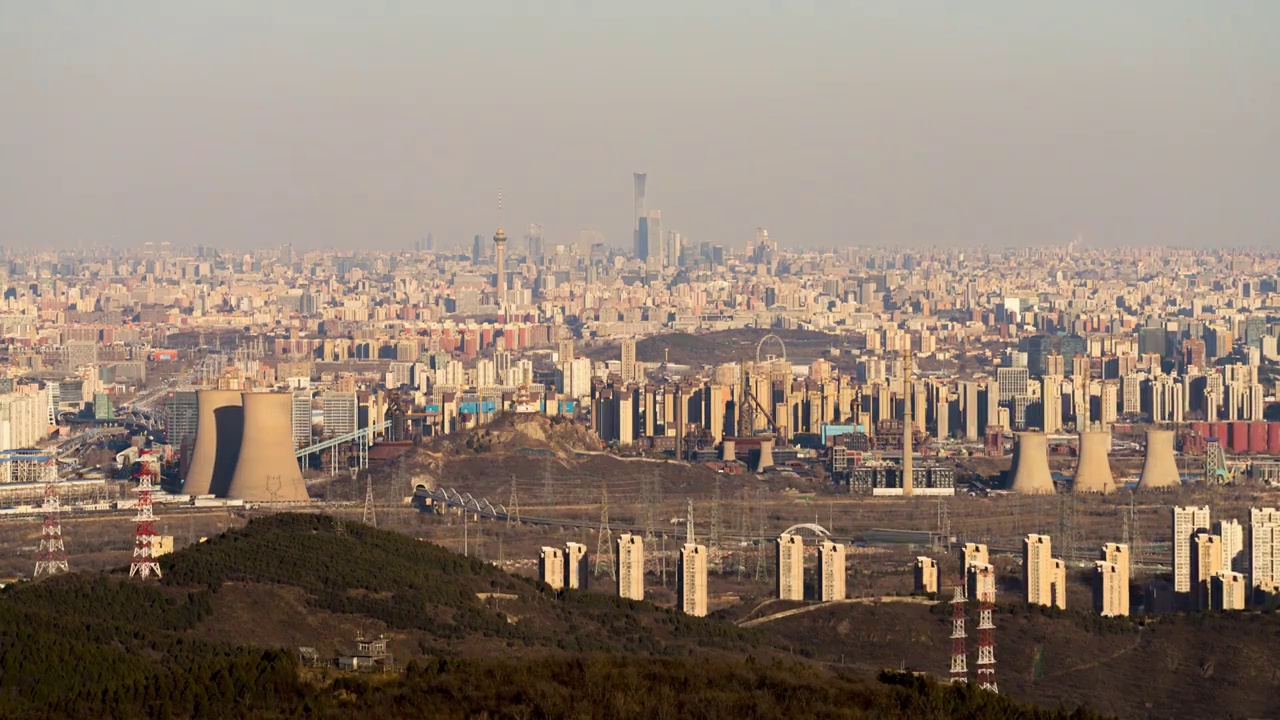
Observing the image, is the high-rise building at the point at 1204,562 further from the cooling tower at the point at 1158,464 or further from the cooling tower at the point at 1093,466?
the cooling tower at the point at 1158,464

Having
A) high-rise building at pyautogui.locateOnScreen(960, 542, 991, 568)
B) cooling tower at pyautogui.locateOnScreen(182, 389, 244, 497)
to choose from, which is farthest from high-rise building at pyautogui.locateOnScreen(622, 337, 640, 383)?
high-rise building at pyautogui.locateOnScreen(960, 542, 991, 568)

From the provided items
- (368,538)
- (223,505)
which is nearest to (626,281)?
(223,505)

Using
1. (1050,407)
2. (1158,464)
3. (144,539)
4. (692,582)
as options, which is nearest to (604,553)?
(692,582)

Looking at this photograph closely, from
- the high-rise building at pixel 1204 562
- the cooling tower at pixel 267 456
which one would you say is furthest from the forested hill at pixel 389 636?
the cooling tower at pixel 267 456

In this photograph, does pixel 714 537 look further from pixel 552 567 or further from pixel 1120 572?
pixel 1120 572

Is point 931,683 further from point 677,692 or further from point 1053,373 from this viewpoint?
point 1053,373

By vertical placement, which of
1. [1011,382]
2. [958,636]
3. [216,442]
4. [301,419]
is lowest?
[301,419]
